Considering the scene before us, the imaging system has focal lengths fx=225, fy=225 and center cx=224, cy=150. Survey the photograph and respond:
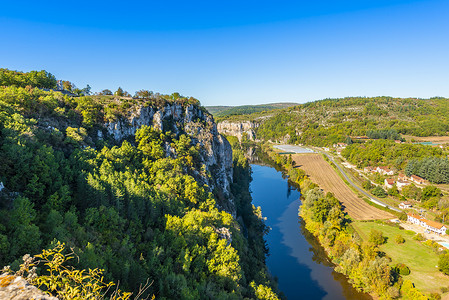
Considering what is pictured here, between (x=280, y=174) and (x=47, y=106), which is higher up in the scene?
(x=47, y=106)

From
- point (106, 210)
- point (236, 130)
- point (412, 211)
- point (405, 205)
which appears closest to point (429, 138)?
point (405, 205)

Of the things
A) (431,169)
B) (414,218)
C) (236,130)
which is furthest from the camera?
(236,130)

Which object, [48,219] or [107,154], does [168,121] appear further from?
[48,219]

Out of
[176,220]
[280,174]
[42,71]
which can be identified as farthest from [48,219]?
[280,174]

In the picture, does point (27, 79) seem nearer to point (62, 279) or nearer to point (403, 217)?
point (62, 279)

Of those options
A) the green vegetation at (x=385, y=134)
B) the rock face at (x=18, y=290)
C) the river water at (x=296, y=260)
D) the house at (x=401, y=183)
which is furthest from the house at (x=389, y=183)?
the rock face at (x=18, y=290)

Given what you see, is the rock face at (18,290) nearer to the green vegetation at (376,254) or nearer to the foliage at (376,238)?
the green vegetation at (376,254)
